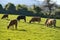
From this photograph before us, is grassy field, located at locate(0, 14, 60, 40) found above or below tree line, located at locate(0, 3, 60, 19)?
above

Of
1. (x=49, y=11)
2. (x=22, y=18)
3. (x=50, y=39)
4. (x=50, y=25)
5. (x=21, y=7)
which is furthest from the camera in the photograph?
(x=49, y=11)

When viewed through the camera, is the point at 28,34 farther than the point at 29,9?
No

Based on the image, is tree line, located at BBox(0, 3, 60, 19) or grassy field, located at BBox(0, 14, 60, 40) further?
tree line, located at BBox(0, 3, 60, 19)

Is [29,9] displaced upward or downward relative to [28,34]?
downward


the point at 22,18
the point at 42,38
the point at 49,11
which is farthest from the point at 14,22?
the point at 49,11

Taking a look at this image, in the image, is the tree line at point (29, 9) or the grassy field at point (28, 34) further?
the tree line at point (29, 9)

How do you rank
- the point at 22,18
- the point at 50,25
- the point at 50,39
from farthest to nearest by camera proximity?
the point at 22,18 → the point at 50,25 → the point at 50,39

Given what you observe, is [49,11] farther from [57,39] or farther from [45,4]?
[57,39]

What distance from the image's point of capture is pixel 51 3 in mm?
87375

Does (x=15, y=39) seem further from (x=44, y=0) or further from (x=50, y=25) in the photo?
(x=44, y=0)

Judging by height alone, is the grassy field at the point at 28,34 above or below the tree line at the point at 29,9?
above

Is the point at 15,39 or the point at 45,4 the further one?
the point at 45,4

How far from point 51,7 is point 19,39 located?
69605mm

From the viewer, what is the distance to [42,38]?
18.8m
